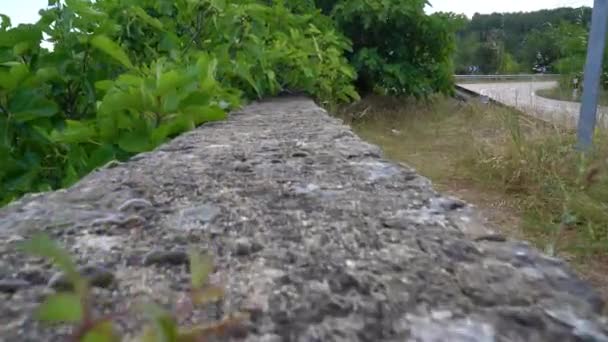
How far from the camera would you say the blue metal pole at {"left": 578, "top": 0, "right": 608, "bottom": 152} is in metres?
3.57

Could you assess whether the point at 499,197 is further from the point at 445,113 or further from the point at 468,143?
the point at 445,113

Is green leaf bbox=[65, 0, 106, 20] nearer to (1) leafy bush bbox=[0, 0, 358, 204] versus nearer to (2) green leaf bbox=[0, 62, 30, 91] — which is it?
(1) leafy bush bbox=[0, 0, 358, 204]

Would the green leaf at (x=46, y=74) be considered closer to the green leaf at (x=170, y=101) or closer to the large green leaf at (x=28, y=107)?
the large green leaf at (x=28, y=107)

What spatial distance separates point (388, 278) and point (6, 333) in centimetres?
42

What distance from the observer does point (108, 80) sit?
2131 mm

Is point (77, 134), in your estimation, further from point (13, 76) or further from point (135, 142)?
point (13, 76)

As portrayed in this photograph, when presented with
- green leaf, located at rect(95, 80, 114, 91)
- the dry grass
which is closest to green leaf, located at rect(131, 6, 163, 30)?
green leaf, located at rect(95, 80, 114, 91)

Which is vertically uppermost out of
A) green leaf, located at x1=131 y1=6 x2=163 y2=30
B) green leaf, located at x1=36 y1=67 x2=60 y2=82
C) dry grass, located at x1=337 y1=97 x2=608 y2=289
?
green leaf, located at x1=131 y1=6 x2=163 y2=30

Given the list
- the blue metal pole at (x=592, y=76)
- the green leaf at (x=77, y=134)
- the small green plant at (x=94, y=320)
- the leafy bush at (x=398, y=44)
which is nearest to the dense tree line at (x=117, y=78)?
the green leaf at (x=77, y=134)

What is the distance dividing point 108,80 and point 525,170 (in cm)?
231

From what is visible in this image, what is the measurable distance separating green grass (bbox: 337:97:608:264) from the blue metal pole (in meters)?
0.11

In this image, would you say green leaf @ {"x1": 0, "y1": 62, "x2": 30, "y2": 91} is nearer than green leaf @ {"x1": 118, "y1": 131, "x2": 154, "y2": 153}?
No

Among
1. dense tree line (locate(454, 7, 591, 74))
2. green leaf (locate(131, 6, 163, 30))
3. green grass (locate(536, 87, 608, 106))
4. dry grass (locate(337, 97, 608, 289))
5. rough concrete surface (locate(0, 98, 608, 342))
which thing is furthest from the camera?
dense tree line (locate(454, 7, 591, 74))

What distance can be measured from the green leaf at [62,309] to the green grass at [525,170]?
126 cm
